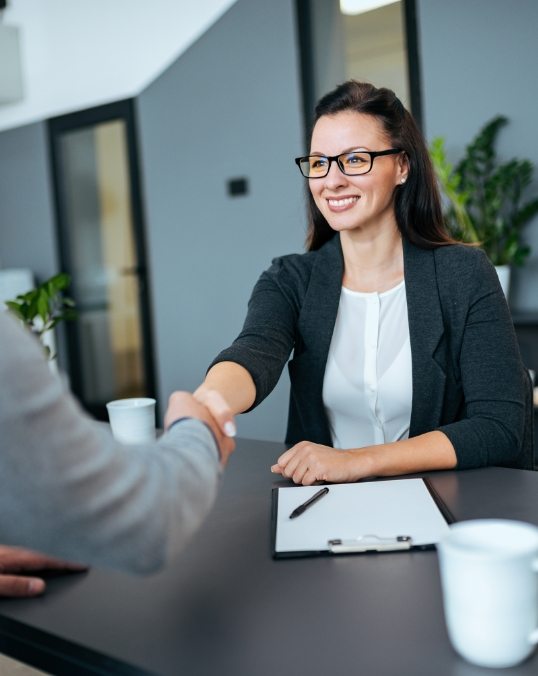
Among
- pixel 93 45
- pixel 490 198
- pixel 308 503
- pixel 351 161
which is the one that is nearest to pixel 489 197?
pixel 490 198

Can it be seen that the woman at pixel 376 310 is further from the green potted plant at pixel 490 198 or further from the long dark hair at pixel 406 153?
the green potted plant at pixel 490 198

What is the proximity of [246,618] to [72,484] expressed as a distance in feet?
0.89

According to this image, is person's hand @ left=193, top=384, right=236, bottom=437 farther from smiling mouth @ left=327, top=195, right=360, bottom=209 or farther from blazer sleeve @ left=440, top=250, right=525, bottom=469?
smiling mouth @ left=327, top=195, right=360, bottom=209

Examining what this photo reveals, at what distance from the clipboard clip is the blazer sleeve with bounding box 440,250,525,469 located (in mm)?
374

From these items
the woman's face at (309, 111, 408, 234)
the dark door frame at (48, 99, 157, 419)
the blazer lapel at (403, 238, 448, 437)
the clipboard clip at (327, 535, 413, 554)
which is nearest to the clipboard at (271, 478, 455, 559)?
the clipboard clip at (327, 535, 413, 554)

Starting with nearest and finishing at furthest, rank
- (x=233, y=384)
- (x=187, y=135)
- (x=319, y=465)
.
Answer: (x=319, y=465) → (x=233, y=384) → (x=187, y=135)

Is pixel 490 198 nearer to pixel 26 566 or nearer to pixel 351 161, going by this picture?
pixel 351 161

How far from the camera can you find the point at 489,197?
3.42m

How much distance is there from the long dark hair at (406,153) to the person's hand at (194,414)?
88cm

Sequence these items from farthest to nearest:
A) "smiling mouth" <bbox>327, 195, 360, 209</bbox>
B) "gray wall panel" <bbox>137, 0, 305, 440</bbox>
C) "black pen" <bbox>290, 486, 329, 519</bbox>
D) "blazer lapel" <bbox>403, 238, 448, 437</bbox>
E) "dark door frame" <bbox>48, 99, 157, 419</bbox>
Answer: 1. "dark door frame" <bbox>48, 99, 157, 419</bbox>
2. "gray wall panel" <bbox>137, 0, 305, 440</bbox>
3. "smiling mouth" <bbox>327, 195, 360, 209</bbox>
4. "blazer lapel" <bbox>403, 238, 448, 437</bbox>
5. "black pen" <bbox>290, 486, 329, 519</bbox>

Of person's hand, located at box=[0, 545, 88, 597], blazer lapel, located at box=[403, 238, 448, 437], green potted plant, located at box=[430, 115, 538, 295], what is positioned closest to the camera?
person's hand, located at box=[0, 545, 88, 597]

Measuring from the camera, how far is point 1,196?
19.9ft

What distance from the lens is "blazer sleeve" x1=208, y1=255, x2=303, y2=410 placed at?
1459 mm

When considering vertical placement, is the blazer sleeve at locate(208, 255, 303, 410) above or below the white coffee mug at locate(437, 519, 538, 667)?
above
